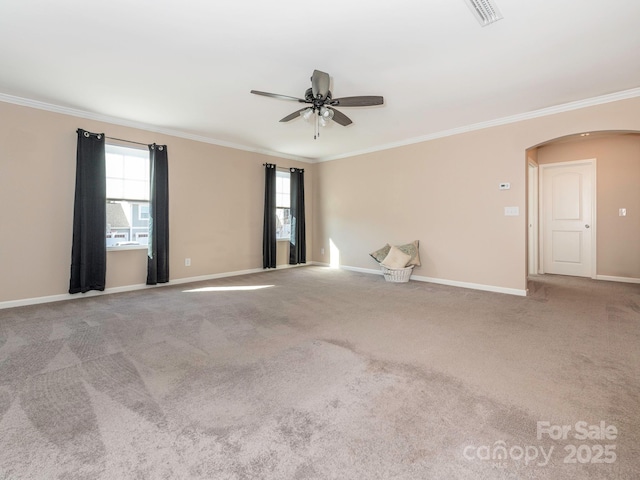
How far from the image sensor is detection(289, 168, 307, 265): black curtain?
691 cm

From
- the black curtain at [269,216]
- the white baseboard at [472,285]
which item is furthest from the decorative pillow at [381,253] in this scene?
the black curtain at [269,216]

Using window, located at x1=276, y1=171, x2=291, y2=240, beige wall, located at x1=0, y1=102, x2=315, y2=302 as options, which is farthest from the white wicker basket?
beige wall, located at x1=0, y1=102, x2=315, y2=302

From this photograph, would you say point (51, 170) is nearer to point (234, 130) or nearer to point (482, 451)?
point (234, 130)

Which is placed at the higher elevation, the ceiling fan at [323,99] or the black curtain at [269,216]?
the ceiling fan at [323,99]

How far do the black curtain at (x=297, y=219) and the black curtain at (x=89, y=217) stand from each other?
140 inches

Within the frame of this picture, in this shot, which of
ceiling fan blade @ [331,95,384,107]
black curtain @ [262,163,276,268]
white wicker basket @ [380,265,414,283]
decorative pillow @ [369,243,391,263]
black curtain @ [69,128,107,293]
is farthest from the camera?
black curtain @ [262,163,276,268]

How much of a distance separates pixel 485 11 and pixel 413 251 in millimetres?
3667

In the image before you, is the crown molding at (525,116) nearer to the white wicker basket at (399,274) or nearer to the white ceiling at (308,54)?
the white ceiling at (308,54)

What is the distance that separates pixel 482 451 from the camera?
1.42 metres

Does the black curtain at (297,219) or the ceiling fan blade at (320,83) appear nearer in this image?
the ceiling fan blade at (320,83)

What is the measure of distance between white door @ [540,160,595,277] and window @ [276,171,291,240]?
5.25 meters

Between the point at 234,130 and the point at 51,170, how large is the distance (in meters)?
2.55

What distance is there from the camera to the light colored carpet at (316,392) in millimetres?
1362

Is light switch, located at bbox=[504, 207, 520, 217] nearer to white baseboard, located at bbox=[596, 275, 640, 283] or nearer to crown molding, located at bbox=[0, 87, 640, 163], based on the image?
crown molding, located at bbox=[0, 87, 640, 163]
